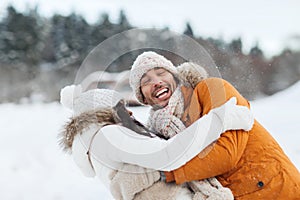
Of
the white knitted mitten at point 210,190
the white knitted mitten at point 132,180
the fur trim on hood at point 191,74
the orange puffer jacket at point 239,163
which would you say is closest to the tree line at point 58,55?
the fur trim on hood at point 191,74

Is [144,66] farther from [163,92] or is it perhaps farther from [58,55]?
[58,55]

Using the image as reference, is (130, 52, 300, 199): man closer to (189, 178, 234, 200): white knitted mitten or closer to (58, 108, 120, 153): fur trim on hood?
(189, 178, 234, 200): white knitted mitten

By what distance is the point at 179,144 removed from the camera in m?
1.33

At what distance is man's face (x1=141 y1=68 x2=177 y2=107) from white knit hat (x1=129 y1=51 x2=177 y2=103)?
0.02 meters

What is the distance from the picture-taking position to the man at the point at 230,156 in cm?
134

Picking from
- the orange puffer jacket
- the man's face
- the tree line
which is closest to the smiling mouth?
the man's face

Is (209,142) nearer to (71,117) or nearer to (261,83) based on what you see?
(71,117)

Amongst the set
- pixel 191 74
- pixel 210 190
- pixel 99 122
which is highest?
pixel 191 74

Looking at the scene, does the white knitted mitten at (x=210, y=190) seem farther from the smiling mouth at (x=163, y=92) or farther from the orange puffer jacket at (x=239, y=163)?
the smiling mouth at (x=163, y=92)

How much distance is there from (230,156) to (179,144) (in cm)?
18

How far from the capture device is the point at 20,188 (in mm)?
2992

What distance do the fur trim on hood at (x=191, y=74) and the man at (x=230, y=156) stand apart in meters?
0.02

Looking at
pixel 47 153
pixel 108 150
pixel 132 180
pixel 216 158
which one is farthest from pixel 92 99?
pixel 47 153

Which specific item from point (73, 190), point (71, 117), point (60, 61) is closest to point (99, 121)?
point (71, 117)
